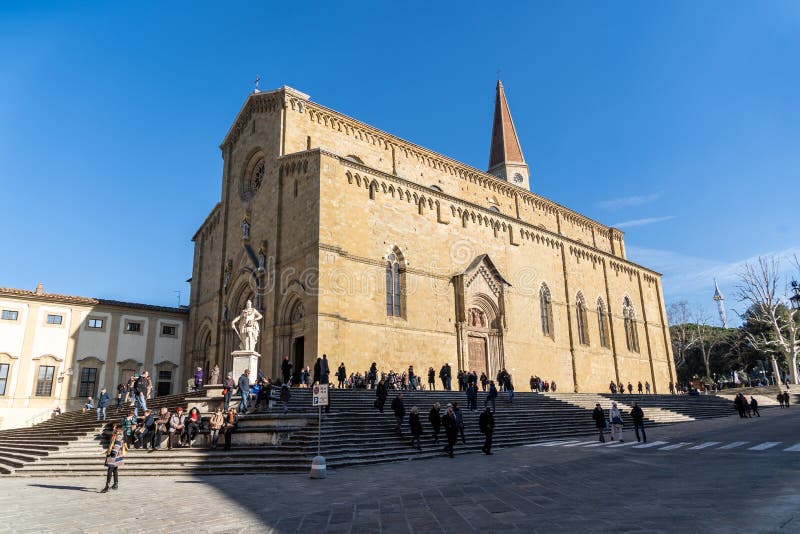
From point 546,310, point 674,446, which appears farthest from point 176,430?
point 546,310

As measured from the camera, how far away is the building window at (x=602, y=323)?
121 ft

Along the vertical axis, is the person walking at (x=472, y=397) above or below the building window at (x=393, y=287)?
below

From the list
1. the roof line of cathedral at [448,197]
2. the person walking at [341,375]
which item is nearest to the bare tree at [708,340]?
the roof line of cathedral at [448,197]

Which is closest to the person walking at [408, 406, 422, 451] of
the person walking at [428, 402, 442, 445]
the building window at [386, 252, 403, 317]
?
the person walking at [428, 402, 442, 445]

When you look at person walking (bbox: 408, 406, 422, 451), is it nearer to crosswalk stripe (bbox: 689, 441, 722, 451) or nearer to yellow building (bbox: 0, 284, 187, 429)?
crosswalk stripe (bbox: 689, 441, 722, 451)

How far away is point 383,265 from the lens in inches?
962

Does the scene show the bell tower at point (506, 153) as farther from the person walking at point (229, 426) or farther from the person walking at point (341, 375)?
the person walking at point (229, 426)

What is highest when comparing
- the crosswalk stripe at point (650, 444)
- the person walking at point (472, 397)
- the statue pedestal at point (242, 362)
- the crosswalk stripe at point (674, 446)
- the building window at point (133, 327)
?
the building window at point (133, 327)

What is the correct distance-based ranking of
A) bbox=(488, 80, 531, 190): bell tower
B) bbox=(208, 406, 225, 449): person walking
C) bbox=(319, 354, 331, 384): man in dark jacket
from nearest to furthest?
bbox=(208, 406, 225, 449): person walking
bbox=(319, 354, 331, 384): man in dark jacket
bbox=(488, 80, 531, 190): bell tower

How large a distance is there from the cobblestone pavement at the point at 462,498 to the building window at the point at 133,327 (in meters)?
19.3

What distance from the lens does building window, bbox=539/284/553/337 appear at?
32.3m

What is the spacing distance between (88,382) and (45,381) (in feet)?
6.59

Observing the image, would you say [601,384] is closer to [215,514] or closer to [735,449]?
[735,449]

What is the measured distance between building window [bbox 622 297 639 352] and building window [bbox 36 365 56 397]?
3844cm
